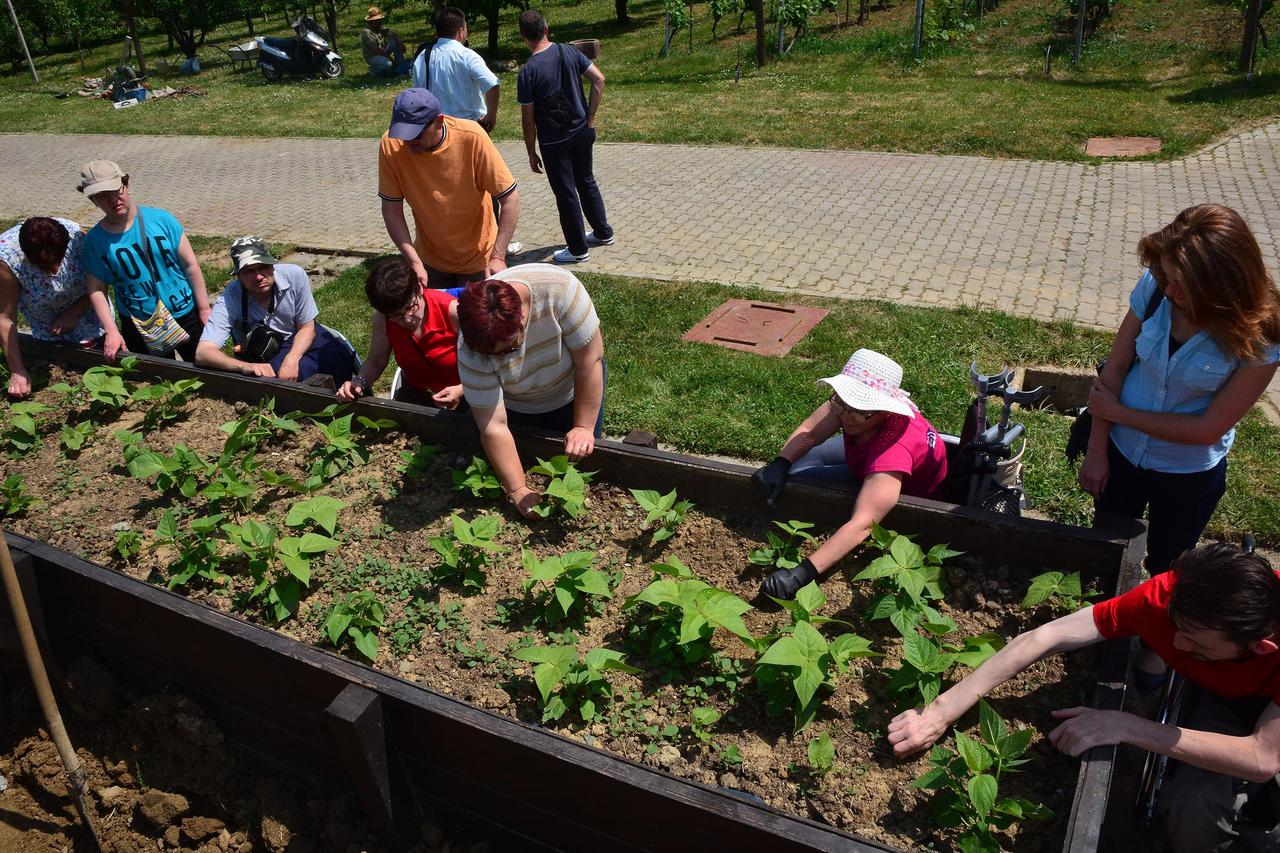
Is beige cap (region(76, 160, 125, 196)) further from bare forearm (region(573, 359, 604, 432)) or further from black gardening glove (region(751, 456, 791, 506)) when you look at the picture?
black gardening glove (region(751, 456, 791, 506))

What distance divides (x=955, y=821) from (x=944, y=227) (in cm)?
641

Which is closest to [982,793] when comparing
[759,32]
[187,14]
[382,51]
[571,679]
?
[571,679]

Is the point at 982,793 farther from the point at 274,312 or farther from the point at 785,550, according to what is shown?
the point at 274,312

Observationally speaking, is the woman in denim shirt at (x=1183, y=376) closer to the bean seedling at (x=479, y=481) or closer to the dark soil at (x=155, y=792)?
the bean seedling at (x=479, y=481)

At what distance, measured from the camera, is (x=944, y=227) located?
7.81m

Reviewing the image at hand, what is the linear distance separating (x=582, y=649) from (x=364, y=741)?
740mm

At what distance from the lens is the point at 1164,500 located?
3059 millimetres

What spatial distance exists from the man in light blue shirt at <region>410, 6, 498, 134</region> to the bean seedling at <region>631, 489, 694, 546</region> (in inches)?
185

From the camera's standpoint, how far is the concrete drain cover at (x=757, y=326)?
5883 mm

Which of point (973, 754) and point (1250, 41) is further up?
point (1250, 41)

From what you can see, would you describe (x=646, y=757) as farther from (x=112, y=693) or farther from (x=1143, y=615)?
(x=112, y=693)

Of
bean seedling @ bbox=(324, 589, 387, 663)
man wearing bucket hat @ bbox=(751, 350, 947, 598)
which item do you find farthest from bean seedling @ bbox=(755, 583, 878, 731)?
bean seedling @ bbox=(324, 589, 387, 663)

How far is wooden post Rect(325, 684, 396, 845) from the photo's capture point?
2.50 m

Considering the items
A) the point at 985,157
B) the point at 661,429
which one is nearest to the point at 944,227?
the point at 985,157
